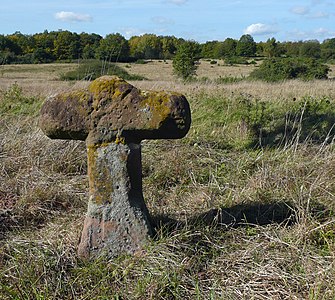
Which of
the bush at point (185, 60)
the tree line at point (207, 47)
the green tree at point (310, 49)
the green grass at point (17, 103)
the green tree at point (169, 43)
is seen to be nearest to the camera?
the green grass at point (17, 103)

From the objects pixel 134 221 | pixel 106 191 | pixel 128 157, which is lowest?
pixel 134 221

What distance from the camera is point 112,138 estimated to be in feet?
10.4

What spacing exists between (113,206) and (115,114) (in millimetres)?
658

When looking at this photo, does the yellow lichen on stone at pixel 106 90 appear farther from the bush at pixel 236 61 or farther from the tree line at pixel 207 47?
the bush at pixel 236 61

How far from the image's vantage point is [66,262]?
3021 mm

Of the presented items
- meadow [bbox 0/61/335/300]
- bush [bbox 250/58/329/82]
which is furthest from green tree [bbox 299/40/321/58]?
meadow [bbox 0/61/335/300]

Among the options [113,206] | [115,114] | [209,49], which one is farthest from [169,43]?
[113,206]

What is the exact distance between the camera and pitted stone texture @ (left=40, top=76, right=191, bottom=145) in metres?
3.09

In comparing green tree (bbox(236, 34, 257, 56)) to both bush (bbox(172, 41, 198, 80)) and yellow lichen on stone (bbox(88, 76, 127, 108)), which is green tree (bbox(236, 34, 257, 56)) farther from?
yellow lichen on stone (bbox(88, 76, 127, 108))

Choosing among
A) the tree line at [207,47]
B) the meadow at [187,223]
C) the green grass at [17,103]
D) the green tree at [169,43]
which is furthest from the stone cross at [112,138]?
the green tree at [169,43]

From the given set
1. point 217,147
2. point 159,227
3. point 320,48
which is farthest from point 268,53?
point 159,227

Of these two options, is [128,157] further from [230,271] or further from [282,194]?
[282,194]

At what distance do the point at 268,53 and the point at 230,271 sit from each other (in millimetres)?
50097

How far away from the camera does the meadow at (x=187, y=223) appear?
9.00 ft
